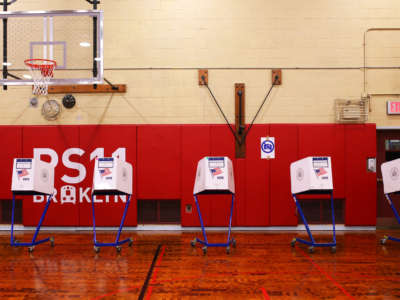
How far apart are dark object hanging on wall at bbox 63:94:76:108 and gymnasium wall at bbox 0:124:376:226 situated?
406 mm

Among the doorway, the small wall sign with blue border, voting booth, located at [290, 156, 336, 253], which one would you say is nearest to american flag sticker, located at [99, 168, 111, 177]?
voting booth, located at [290, 156, 336, 253]

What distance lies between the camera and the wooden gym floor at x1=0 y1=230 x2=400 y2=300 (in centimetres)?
307

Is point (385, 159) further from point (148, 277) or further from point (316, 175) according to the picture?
point (148, 277)

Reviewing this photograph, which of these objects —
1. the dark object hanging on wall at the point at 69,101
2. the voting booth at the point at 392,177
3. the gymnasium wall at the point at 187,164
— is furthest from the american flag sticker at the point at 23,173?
the voting booth at the point at 392,177

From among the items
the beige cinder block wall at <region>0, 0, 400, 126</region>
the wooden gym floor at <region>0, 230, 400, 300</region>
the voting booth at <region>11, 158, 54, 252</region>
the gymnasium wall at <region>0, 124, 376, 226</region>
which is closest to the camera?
the wooden gym floor at <region>0, 230, 400, 300</region>

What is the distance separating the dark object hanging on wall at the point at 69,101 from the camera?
19.8 feet

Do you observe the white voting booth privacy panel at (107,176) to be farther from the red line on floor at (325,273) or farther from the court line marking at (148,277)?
the red line on floor at (325,273)

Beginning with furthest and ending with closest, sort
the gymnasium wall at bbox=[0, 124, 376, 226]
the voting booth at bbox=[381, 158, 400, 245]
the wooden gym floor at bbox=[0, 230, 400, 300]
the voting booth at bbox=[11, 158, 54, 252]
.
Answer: the gymnasium wall at bbox=[0, 124, 376, 226], the voting booth at bbox=[381, 158, 400, 245], the voting booth at bbox=[11, 158, 54, 252], the wooden gym floor at bbox=[0, 230, 400, 300]

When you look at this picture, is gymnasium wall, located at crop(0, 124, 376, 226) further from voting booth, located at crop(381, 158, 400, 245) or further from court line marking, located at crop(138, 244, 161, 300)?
court line marking, located at crop(138, 244, 161, 300)

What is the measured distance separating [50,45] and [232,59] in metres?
2.97

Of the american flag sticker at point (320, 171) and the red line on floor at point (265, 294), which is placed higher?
the american flag sticker at point (320, 171)

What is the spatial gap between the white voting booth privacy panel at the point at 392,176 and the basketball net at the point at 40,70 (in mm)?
4927

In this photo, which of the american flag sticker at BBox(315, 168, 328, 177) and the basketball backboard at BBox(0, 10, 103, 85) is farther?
the basketball backboard at BBox(0, 10, 103, 85)

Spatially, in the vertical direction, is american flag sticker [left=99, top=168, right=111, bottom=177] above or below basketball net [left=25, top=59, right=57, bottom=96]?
below
